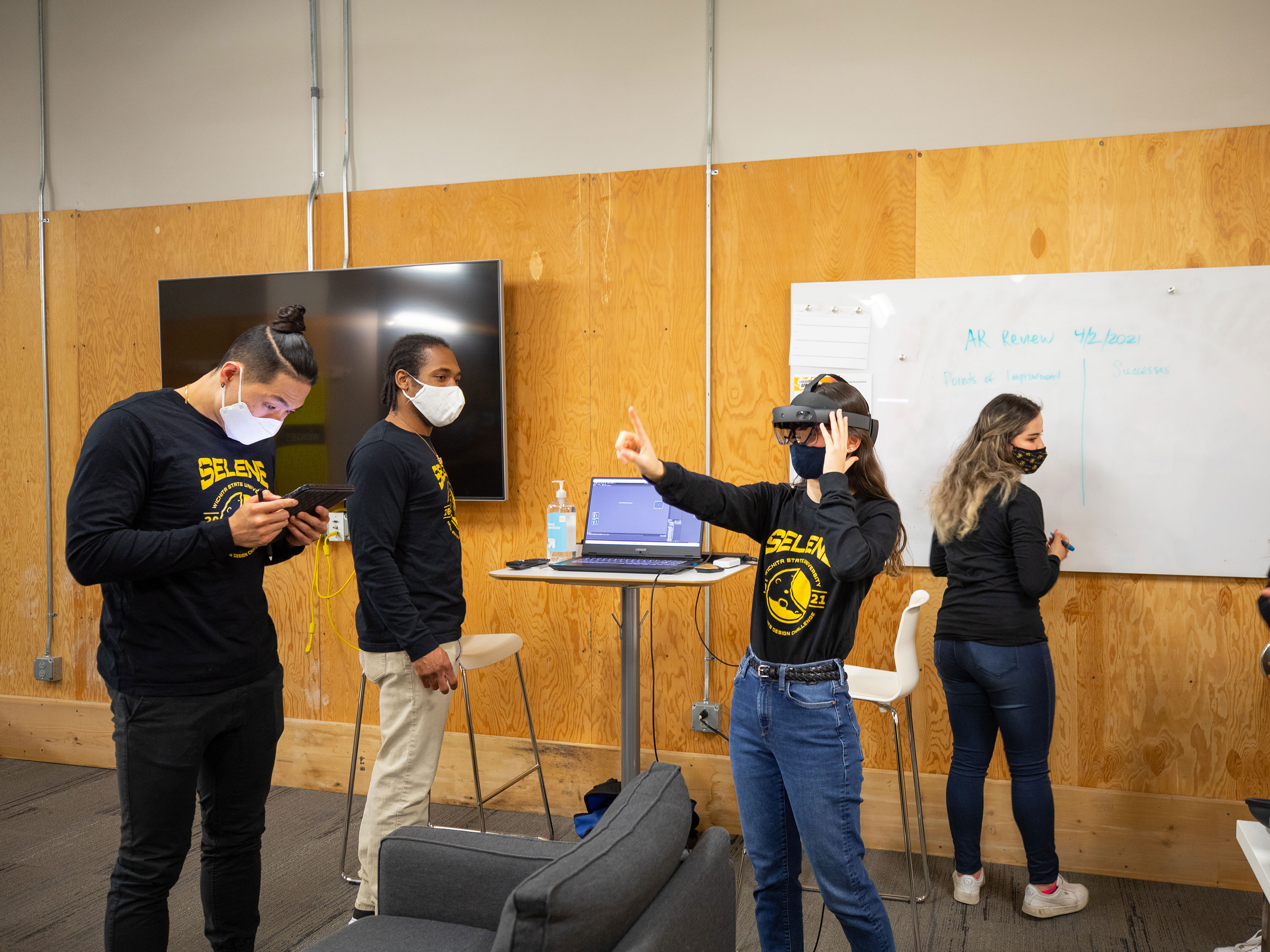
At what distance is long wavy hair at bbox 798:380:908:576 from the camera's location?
1938mm

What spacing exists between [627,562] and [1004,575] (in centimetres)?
117

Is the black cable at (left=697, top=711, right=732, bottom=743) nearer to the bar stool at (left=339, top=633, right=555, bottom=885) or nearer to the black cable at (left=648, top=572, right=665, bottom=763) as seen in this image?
the black cable at (left=648, top=572, right=665, bottom=763)

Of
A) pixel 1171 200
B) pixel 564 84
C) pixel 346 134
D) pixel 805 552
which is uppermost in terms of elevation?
pixel 564 84

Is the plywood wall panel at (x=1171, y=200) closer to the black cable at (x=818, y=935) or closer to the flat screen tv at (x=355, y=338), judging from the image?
the flat screen tv at (x=355, y=338)

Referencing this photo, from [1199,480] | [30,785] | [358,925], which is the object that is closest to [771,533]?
[358,925]

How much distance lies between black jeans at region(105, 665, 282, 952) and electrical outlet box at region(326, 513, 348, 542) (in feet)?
5.74

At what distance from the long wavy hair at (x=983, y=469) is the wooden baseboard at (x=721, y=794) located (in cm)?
106

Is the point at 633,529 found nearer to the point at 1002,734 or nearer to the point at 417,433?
the point at 417,433

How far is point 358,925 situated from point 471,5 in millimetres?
3392

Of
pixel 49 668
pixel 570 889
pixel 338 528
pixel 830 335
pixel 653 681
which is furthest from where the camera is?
pixel 49 668

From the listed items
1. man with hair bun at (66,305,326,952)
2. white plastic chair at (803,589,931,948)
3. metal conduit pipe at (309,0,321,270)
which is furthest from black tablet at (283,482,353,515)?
metal conduit pipe at (309,0,321,270)

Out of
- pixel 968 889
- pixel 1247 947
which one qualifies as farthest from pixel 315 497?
pixel 1247 947

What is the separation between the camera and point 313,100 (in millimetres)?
3826

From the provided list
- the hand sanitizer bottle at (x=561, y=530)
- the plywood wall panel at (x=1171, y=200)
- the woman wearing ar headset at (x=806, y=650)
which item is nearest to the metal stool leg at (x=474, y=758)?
the hand sanitizer bottle at (x=561, y=530)
